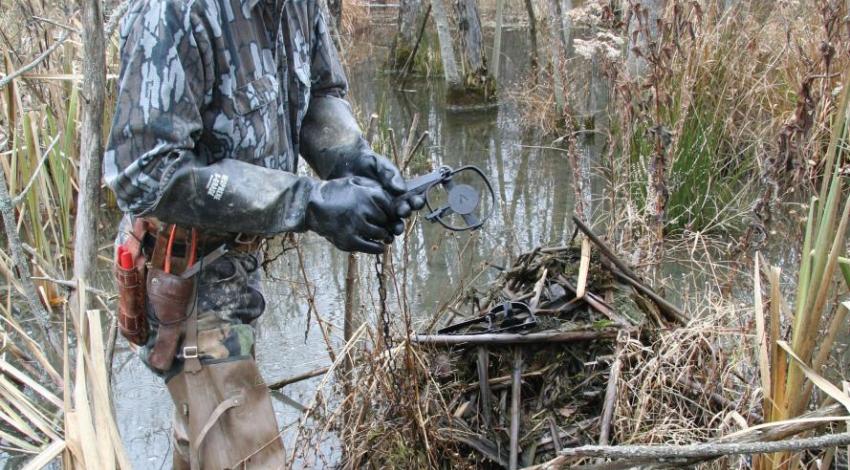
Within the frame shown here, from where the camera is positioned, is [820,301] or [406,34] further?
[406,34]

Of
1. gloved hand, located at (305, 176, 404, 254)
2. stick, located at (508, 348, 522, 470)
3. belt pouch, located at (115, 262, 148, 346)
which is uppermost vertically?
gloved hand, located at (305, 176, 404, 254)

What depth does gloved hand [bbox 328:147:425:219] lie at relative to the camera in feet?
7.61

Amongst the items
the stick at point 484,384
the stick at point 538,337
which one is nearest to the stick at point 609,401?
the stick at point 538,337

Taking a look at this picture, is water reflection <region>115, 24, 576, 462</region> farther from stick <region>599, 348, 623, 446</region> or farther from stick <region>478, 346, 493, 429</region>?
stick <region>599, 348, 623, 446</region>

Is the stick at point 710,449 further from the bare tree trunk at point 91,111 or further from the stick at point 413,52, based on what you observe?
the stick at point 413,52

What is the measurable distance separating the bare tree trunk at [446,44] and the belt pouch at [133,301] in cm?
749

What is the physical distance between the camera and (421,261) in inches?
216

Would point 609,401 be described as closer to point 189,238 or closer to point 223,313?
point 223,313

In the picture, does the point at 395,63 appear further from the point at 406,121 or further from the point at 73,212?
the point at 73,212

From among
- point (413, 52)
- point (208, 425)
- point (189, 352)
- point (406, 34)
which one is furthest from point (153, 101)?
point (406, 34)

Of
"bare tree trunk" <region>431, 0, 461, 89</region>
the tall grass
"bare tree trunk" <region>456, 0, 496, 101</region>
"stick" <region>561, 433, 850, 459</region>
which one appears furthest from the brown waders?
"bare tree trunk" <region>456, 0, 496, 101</region>

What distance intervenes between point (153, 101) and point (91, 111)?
0.52m

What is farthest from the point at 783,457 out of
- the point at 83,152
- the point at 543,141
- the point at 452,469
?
the point at 543,141

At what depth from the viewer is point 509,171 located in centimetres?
764
